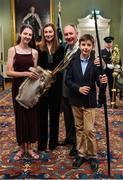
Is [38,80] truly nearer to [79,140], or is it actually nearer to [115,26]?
[79,140]

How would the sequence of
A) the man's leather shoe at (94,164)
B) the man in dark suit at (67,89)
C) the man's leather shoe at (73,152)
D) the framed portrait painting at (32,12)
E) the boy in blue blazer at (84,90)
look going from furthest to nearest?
the framed portrait painting at (32,12)
the man's leather shoe at (73,152)
the man in dark suit at (67,89)
the man's leather shoe at (94,164)
the boy in blue blazer at (84,90)

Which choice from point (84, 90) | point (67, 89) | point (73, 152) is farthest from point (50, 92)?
point (73, 152)

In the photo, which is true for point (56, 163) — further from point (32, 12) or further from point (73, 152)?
point (32, 12)

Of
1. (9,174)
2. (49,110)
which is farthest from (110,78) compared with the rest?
(9,174)

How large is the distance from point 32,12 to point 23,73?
8390 millimetres

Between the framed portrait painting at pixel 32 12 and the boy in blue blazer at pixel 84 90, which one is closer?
the boy in blue blazer at pixel 84 90

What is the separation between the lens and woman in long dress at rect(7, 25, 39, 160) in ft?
10.3

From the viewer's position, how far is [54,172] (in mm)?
3059

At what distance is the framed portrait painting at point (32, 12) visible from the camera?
10.9 m

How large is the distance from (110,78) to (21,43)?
360 centimetres

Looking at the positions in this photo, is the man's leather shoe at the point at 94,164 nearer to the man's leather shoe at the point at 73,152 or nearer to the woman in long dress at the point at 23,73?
the man's leather shoe at the point at 73,152

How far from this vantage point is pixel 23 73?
3.11 metres

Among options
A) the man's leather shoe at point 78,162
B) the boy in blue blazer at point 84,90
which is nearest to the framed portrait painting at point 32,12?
the boy in blue blazer at point 84,90

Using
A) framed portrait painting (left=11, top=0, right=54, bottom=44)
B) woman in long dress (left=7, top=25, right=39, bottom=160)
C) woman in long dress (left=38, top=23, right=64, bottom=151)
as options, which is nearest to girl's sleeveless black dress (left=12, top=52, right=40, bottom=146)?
woman in long dress (left=7, top=25, right=39, bottom=160)
